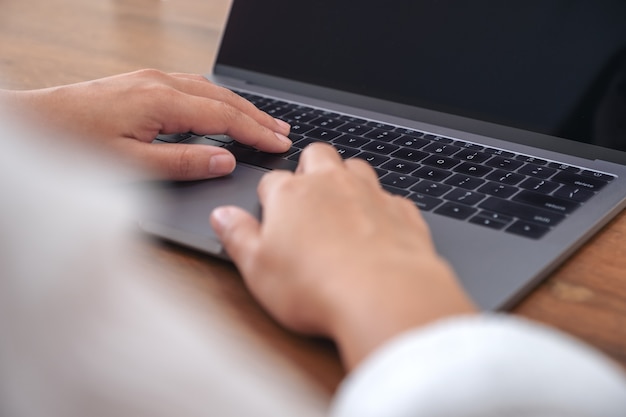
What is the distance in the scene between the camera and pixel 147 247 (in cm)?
71

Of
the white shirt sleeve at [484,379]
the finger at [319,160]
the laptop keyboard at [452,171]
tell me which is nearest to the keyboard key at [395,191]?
the laptop keyboard at [452,171]

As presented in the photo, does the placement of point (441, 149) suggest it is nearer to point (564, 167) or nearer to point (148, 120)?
point (564, 167)

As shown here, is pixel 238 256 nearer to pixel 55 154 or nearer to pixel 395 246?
pixel 395 246

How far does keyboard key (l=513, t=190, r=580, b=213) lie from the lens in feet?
2.43

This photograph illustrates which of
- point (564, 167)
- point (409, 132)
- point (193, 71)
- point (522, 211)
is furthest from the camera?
point (193, 71)

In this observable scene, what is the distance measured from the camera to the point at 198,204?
748 mm

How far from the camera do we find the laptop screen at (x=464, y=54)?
0.89 m

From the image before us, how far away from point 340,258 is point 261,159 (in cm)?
35

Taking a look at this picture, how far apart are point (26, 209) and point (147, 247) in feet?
1.38

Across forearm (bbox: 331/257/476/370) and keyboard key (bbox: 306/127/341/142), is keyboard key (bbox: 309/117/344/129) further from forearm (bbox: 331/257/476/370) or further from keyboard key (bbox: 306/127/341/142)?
forearm (bbox: 331/257/476/370)

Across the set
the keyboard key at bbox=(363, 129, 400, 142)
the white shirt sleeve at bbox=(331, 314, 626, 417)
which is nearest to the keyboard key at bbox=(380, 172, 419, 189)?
the keyboard key at bbox=(363, 129, 400, 142)

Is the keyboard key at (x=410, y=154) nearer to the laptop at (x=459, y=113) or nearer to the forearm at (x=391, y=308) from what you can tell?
the laptop at (x=459, y=113)

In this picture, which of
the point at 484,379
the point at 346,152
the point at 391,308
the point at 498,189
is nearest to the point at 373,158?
the point at 346,152

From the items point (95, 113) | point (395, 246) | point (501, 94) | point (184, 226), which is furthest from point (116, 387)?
point (501, 94)
